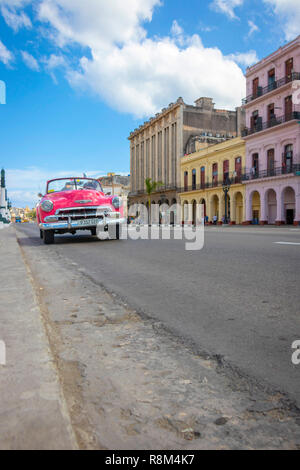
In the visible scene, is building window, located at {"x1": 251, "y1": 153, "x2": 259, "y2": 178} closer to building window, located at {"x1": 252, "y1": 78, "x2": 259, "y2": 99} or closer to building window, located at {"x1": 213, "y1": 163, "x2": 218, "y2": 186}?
building window, located at {"x1": 252, "y1": 78, "x2": 259, "y2": 99}

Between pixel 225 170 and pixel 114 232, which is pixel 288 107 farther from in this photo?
pixel 114 232

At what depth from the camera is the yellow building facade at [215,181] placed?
40531 mm

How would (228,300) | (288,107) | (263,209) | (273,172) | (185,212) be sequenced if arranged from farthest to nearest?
1. (185,212)
2. (263,209)
3. (273,172)
4. (288,107)
5. (228,300)

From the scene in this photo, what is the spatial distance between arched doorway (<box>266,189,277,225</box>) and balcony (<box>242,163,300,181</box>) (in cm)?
176

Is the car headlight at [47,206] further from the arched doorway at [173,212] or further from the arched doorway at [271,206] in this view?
the arched doorway at [173,212]

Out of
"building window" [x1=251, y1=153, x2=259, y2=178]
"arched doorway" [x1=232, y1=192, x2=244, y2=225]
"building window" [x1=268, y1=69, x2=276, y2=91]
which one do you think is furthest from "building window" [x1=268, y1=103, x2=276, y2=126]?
"arched doorway" [x1=232, y1=192, x2=244, y2=225]

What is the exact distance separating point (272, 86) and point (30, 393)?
38.0m

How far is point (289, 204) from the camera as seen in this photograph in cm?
Result: 3353

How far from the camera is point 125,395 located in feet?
5.13

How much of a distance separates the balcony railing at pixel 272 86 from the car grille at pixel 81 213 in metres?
28.8

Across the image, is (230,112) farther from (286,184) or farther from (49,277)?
(49,277)

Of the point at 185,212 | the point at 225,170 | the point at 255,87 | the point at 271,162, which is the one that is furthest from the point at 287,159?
the point at 185,212

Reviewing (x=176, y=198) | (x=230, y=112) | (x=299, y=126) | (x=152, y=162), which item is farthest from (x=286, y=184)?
(x=152, y=162)

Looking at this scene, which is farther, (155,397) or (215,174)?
(215,174)
